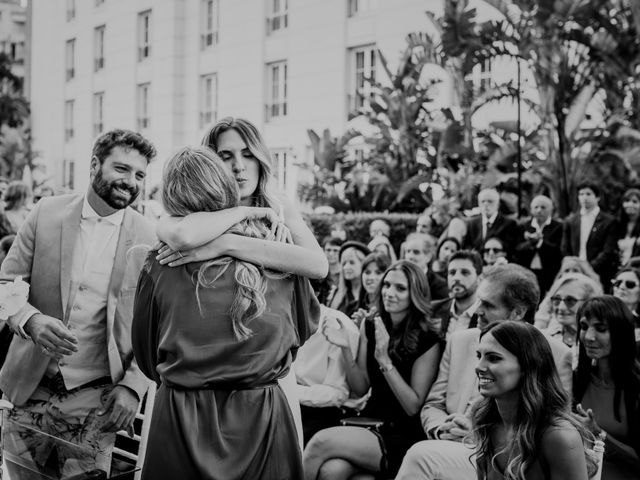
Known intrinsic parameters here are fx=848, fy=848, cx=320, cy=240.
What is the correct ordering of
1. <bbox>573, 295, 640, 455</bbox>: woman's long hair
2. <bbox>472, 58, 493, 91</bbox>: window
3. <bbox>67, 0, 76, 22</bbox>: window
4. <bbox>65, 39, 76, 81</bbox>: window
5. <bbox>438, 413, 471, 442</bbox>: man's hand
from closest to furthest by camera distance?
<bbox>438, 413, 471, 442</bbox>: man's hand
<bbox>573, 295, 640, 455</bbox>: woman's long hair
<bbox>472, 58, 493, 91</bbox>: window
<bbox>67, 0, 76, 22</bbox>: window
<bbox>65, 39, 76, 81</bbox>: window

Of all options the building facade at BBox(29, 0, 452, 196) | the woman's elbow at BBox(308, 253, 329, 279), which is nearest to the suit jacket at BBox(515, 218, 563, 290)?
the woman's elbow at BBox(308, 253, 329, 279)

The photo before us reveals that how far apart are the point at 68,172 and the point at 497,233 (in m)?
26.6

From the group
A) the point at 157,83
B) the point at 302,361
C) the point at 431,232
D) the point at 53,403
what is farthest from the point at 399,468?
the point at 157,83

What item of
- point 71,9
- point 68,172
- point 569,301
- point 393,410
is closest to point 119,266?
point 393,410

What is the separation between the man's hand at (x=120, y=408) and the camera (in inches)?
138

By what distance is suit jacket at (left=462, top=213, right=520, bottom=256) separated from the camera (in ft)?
32.0

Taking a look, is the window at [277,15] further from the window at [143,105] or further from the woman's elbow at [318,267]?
the woman's elbow at [318,267]

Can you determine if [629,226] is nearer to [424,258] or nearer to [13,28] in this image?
[424,258]

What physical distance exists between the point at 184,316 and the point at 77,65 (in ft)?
105

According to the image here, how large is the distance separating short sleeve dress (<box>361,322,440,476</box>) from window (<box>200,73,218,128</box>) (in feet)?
70.1

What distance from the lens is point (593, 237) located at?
30.9 ft

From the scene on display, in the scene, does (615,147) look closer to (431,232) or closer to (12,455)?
(431,232)

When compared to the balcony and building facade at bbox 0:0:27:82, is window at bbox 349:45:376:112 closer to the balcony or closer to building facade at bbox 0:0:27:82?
the balcony

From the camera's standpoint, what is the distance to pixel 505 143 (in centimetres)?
1355
